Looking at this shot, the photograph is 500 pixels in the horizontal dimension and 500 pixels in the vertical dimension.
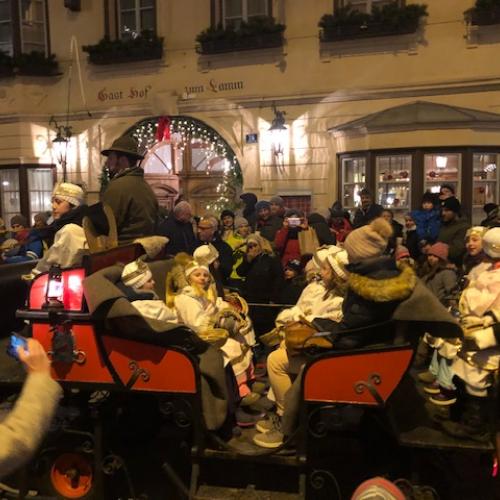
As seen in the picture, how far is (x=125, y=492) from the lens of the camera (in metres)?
3.92

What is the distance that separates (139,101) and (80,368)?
32.3 feet

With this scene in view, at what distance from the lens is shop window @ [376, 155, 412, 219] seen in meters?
10.2

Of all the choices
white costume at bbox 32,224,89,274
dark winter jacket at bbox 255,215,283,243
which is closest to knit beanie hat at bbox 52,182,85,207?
white costume at bbox 32,224,89,274

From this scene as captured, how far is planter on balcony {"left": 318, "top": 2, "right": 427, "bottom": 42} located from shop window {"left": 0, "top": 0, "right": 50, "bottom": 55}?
6502mm

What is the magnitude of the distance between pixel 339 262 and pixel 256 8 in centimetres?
941

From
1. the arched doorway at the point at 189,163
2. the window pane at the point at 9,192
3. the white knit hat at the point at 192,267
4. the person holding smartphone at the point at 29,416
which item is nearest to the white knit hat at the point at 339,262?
the white knit hat at the point at 192,267

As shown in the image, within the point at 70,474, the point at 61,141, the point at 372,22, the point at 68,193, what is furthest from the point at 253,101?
the point at 70,474

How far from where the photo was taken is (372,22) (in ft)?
34.2

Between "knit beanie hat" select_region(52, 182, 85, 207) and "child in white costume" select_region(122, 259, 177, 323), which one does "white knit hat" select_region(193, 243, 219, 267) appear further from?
"knit beanie hat" select_region(52, 182, 85, 207)

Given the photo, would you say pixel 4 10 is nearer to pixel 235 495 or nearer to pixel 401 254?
pixel 401 254

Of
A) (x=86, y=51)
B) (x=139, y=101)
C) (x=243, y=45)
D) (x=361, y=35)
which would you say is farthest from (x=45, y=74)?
(x=361, y=35)

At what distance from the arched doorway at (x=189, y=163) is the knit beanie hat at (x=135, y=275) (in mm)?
8459

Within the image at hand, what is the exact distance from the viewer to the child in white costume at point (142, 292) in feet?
11.4

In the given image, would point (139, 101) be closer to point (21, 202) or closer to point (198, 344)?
point (21, 202)
